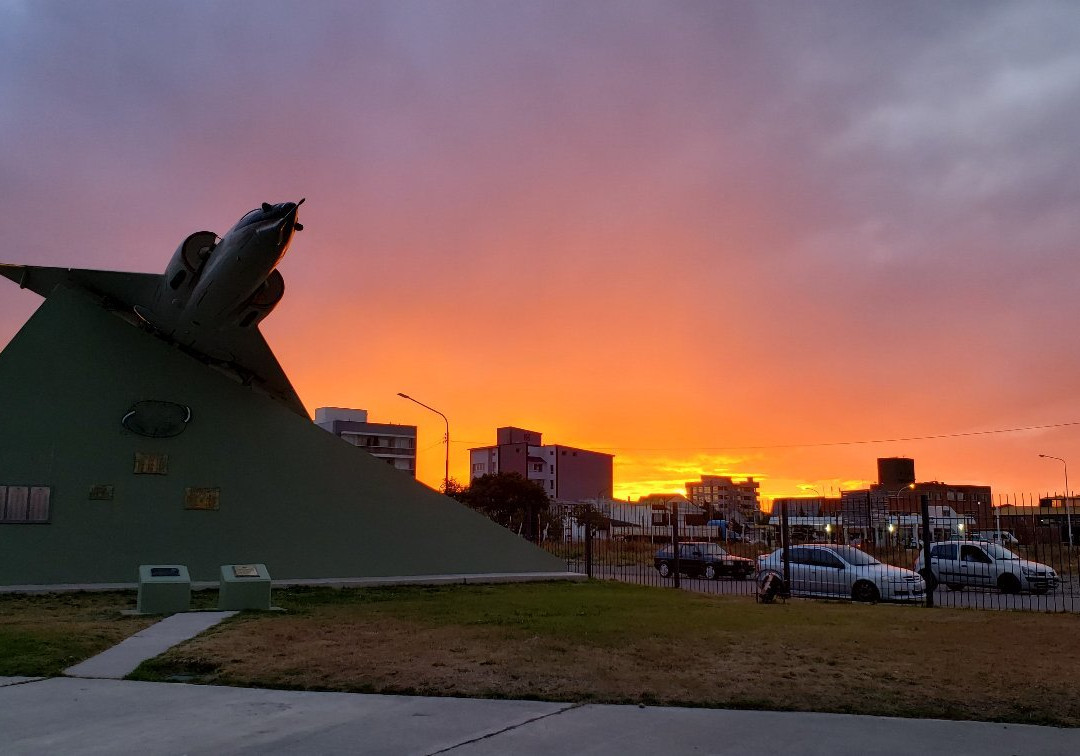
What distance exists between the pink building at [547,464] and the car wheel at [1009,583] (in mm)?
105946

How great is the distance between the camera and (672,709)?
6668 millimetres

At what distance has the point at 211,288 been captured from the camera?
1802cm

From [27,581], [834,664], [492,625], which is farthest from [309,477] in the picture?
[834,664]

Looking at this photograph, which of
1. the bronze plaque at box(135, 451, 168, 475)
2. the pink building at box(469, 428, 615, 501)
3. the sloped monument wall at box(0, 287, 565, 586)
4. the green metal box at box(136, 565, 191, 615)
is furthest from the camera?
the pink building at box(469, 428, 615, 501)

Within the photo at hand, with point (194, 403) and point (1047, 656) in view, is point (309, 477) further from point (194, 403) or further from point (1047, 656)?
point (1047, 656)

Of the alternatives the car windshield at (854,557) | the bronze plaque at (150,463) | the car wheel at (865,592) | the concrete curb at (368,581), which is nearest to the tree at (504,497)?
the concrete curb at (368,581)

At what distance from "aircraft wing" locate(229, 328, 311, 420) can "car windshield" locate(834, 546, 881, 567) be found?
14.9m

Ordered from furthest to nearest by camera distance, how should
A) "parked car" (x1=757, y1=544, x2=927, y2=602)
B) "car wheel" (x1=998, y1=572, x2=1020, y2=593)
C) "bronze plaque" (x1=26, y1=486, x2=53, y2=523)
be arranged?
1. "car wheel" (x1=998, y1=572, x2=1020, y2=593)
2. "parked car" (x1=757, y1=544, x2=927, y2=602)
3. "bronze plaque" (x1=26, y1=486, x2=53, y2=523)

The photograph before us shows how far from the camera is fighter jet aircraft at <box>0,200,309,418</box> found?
55.7 ft

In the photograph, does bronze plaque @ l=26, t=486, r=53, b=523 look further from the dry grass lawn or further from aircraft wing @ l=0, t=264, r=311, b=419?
the dry grass lawn

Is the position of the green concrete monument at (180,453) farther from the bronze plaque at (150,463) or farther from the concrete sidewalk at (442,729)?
the concrete sidewalk at (442,729)

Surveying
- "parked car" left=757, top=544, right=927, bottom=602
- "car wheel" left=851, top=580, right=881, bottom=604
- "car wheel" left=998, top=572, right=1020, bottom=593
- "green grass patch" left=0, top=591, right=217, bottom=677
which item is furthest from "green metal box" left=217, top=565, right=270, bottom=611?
"car wheel" left=998, top=572, right=1020, bottom=593

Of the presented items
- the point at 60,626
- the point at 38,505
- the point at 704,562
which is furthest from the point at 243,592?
the point at 704,562

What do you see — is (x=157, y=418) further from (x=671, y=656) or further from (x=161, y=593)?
(x=671, y=656)
